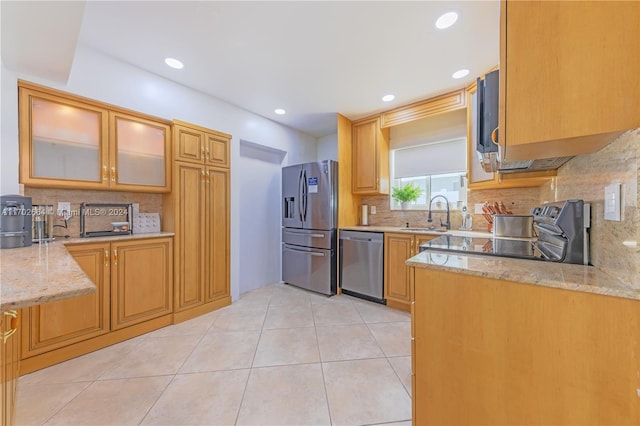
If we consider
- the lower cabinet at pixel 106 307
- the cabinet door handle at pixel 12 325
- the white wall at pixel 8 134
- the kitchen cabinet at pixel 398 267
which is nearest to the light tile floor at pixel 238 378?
A: the lower cabinet at pixel 106 307

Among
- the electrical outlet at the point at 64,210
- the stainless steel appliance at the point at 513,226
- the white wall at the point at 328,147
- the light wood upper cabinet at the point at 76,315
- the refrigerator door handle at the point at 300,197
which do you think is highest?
the white wall at the point at 328,147

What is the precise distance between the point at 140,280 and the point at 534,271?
9.39 ft

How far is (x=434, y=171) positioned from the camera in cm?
320

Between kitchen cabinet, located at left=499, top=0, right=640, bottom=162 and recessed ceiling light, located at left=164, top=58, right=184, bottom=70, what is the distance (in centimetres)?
246

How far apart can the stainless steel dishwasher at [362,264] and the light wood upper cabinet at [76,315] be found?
2472mm

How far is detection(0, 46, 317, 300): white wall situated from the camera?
1.70 meters

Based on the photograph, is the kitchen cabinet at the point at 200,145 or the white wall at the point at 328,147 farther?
the white wall at the point at 328,147

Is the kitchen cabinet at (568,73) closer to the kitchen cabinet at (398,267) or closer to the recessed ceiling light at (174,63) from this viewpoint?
the kitchen cabinet at (398,267)

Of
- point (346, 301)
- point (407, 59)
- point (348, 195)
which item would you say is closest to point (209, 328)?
point (346, 301)

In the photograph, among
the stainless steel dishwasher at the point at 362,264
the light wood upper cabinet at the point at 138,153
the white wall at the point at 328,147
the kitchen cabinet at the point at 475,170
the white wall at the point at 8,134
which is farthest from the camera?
the white wall at the point at 328,147

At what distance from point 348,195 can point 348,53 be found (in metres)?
1.84

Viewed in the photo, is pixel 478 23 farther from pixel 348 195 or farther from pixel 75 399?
pixel 75 399

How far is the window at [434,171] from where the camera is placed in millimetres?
3004

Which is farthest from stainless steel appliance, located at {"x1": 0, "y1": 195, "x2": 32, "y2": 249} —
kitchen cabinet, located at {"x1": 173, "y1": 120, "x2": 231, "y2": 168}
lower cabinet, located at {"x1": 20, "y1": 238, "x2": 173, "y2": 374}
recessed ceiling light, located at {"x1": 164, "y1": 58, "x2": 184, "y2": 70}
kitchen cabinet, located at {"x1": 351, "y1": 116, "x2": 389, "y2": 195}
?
kitchen cabinet, located at {"x1": 351, "y1": 116, "x2": 389, "y2": 195}
